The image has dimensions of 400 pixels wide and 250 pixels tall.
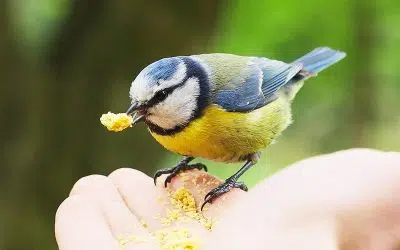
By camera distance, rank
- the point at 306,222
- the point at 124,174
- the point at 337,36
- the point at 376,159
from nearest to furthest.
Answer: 1. the point at 306,222
2. the point at 376,159
3. the point at 124,174
4. the point at 337,36

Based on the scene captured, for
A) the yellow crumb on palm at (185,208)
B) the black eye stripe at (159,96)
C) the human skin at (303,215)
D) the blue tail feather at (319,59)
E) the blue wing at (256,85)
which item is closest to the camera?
the human skin at (303,215)

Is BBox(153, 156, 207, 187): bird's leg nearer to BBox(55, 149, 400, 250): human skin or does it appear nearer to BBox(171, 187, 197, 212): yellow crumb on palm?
BBox(171, 187, 197, 212): yellow crumb on palm

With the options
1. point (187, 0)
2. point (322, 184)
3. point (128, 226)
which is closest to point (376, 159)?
point (322, 184)

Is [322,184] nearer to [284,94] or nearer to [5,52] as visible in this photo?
[284,94]

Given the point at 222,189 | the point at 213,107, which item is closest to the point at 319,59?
the point at 213,107

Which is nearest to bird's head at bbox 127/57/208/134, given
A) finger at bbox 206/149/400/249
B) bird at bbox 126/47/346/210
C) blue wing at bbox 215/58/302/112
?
bird at bbox 126/47/346/210

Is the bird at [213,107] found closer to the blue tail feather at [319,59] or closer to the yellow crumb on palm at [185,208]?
the yellow crumb on palm at [185,208]

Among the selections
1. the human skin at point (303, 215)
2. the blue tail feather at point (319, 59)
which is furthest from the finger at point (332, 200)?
the blue tail feather at point (319, 59)
